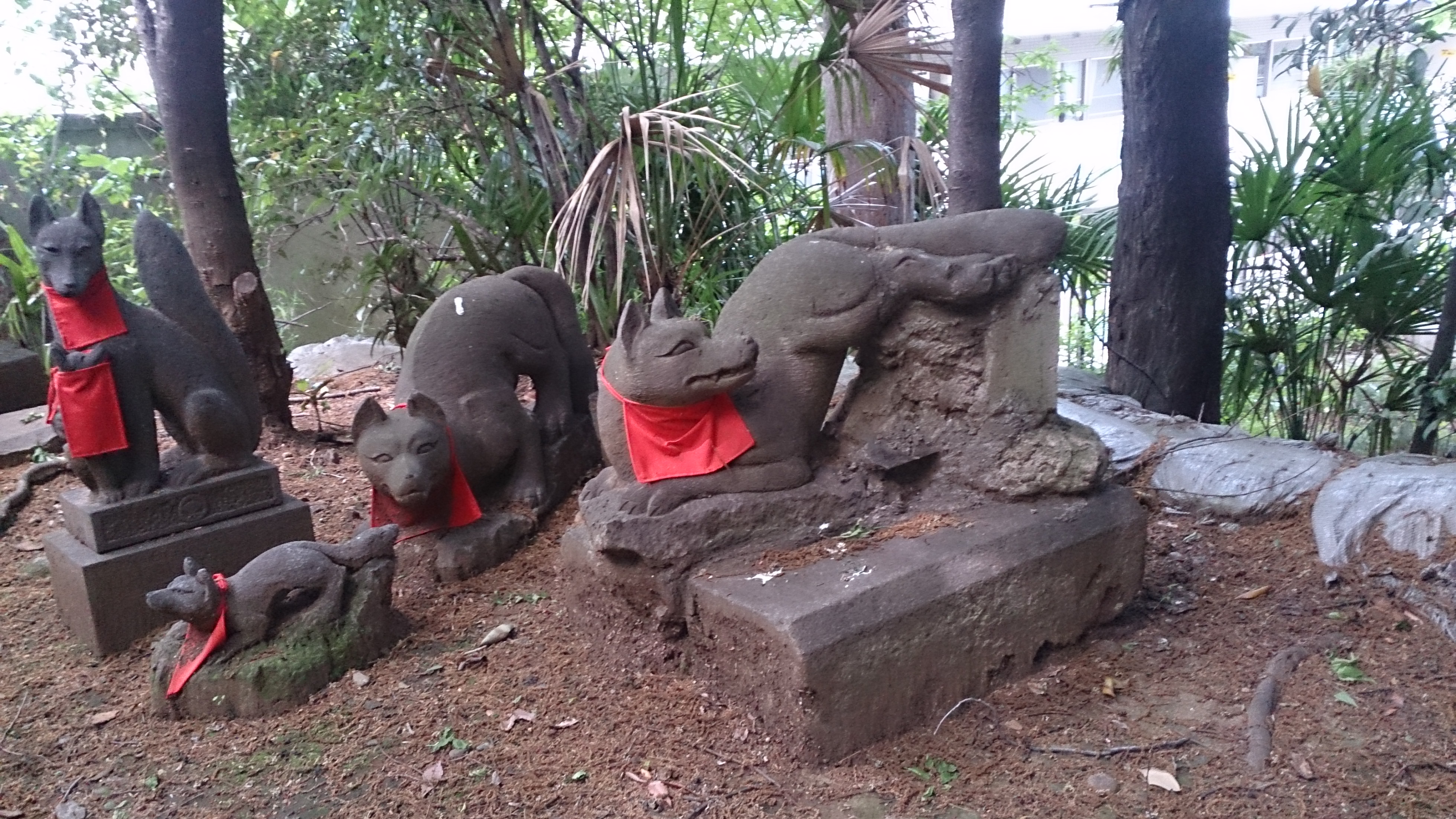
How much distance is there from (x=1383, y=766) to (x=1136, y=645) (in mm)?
720

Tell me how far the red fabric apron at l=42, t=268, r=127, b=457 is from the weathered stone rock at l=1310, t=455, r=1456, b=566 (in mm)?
4133

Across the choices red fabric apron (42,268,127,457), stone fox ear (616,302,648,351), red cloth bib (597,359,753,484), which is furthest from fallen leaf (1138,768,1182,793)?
red fabric apron (42,268,127,457)

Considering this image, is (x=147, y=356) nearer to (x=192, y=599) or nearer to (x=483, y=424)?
(x=192, y=599)

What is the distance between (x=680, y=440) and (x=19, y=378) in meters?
5.58

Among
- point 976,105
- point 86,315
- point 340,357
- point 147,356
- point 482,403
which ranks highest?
point 976,105

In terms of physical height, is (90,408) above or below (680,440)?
above

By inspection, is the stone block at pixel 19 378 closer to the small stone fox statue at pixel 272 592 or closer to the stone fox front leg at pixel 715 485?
the small stone fox statue at pixel 272 592

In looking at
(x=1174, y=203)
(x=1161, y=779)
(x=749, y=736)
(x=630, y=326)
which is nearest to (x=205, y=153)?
(x=630, y=326)

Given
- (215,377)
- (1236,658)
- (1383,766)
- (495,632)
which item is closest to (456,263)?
(215,377)

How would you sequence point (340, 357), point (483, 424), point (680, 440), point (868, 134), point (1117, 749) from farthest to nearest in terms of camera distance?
point (340, 357) < point (868, 134) < point (483, 424) < point (680, 440) < point (1117, 749)

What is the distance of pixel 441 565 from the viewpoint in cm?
365

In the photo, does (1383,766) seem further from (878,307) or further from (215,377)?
(215,377)

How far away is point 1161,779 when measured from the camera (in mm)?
2355

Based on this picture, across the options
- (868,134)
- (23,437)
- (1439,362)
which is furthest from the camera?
(868,134)
